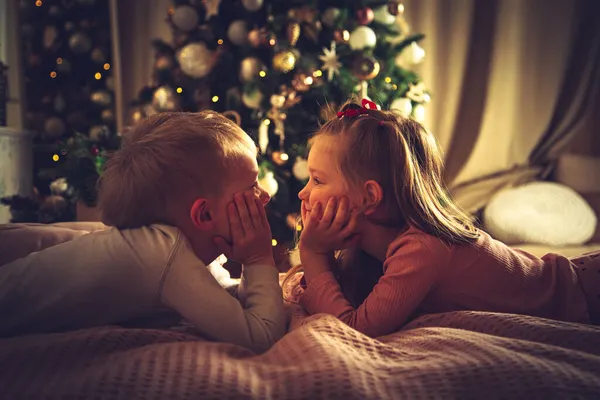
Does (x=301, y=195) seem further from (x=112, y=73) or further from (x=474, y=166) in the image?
(x=112, y=73)

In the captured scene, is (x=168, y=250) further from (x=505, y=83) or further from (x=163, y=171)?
(x=505, y=83)

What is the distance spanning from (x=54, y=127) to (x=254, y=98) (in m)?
2.13

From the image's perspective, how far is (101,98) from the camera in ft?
13.6

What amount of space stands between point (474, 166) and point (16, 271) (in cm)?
325

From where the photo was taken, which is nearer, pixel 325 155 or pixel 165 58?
pixel 325 155

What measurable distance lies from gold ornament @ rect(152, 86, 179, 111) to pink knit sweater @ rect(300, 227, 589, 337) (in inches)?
85.2

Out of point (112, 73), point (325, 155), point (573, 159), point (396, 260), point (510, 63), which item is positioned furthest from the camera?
point (112, 73)

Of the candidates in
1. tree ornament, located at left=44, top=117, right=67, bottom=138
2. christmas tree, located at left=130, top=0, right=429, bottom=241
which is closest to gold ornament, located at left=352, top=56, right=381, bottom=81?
christmas tree, located at left=130, top=0, right=429, bottom=241

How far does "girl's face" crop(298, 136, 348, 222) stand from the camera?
1.22 meters

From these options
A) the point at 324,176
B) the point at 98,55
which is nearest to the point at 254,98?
the point at 324,176

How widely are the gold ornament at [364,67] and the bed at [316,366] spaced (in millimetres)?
2021

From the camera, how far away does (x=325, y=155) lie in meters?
1.23

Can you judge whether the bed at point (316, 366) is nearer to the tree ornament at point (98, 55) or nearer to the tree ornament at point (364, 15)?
the tree ornament at point (364, 15)

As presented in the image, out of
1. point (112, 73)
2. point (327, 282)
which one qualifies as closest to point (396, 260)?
point (327, 282)
